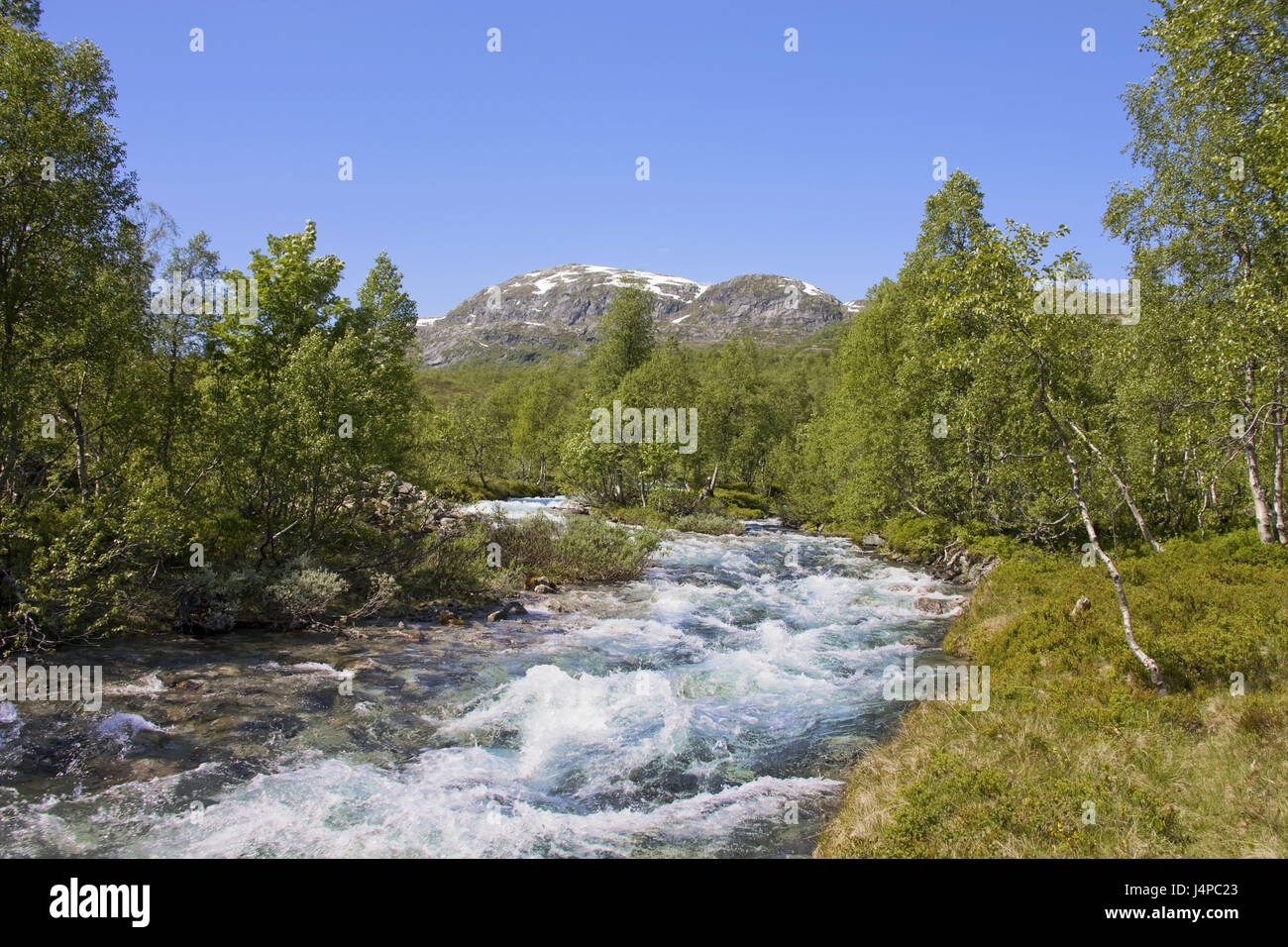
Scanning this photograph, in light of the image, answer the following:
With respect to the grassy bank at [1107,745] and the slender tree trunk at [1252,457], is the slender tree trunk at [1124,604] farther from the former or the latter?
the slender tree trunk at [1252,457]

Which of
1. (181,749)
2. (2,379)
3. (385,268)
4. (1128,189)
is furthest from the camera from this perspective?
(385,268)

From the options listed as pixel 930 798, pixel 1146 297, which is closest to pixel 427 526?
pixel 930 798

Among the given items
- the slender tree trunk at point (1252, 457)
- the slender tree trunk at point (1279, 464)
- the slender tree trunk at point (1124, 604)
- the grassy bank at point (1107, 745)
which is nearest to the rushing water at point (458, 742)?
the grassy bank at point (1107, 745)

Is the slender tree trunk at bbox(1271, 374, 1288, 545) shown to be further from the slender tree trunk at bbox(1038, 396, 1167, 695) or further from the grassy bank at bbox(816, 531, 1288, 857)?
the slender tree trunk at bbox(1038, 396, 1167, 695)

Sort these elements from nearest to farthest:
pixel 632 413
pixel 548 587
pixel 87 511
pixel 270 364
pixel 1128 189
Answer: pixel 87 511 < pixel 1128 189 < pixel 270 364 < pixel 548 587 < pixel 632 413

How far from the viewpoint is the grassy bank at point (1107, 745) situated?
25.9 feet

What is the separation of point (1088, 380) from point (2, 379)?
36.3m

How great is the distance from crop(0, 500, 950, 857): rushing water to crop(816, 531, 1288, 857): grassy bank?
1.59 meters

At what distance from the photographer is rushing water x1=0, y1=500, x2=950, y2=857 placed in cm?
935

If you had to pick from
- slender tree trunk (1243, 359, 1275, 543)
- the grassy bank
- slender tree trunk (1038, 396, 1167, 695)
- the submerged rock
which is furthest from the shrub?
slender tree trunk (1243, 359, 1275, 543)

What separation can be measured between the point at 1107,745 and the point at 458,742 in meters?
10.8

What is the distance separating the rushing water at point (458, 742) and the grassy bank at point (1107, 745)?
62.7 inches

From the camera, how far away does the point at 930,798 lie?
9.07 m

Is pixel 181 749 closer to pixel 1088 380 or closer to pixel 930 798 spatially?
pixel 930 798
